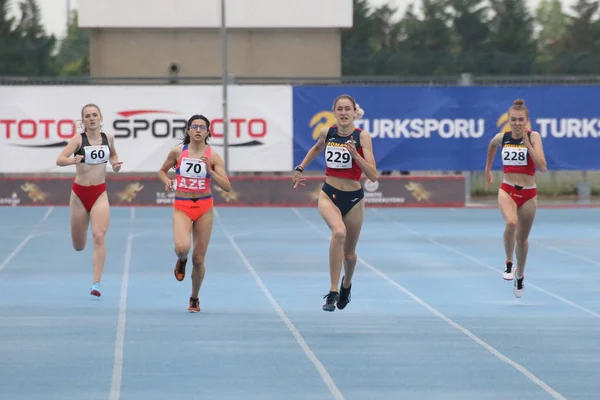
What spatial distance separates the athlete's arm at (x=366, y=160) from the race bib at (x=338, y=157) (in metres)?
0.15

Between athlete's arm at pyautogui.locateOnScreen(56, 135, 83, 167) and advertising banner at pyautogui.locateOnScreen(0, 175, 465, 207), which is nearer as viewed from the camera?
athlete's arm at pyautogui.locateOnScreen(56, 135, 83, 167)

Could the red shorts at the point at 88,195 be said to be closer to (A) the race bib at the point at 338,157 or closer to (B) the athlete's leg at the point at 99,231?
(B) the athlete's leg at the point at 99,231

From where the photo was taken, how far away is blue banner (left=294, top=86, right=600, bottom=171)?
33.9 m

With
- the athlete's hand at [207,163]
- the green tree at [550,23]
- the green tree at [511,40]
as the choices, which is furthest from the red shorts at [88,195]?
the green tree at [550,23]

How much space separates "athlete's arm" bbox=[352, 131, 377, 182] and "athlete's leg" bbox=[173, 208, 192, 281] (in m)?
1.76

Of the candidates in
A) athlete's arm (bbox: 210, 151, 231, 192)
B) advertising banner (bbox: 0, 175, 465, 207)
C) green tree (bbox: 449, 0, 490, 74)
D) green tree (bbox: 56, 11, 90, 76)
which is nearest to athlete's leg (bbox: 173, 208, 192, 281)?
athlete's arm (bbox: 210, 151, 231, 192)

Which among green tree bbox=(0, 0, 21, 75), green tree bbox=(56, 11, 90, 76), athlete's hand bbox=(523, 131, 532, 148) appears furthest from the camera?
green tree bbox=(56, 11, 90, 76)

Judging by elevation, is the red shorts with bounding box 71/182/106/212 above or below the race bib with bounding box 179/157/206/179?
below

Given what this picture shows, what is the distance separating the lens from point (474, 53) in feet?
333

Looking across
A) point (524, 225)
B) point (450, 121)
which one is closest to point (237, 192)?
point (450, 121)

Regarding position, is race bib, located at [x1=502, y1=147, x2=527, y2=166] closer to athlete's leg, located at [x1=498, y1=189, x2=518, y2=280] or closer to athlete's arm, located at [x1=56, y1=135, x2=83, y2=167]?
athlete's leg, located at [x1=498, y1=189, x2=518, y2=280]

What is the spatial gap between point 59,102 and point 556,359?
79.6 feet

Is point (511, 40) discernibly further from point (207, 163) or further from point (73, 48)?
point (207, 163)

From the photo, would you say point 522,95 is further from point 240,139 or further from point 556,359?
point 556,359
